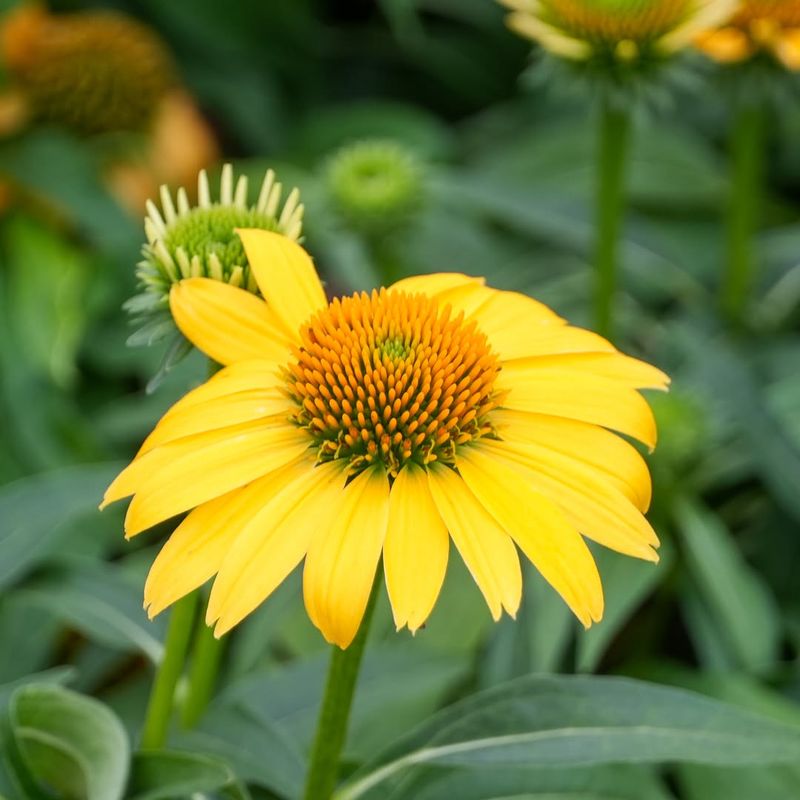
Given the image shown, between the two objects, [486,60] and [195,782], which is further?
[486,60]

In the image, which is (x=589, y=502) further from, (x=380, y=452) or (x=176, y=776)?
(x=176, y=776)

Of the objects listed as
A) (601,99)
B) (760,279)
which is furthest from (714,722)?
(760,279)

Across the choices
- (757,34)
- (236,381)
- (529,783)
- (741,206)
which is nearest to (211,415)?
(236,381)

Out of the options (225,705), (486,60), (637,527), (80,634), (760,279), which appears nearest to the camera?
(637,527)

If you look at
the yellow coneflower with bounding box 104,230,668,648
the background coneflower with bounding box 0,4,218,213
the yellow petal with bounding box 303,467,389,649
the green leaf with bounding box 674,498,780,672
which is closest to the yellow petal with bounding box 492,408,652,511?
the yellow coneflower with bounding box 104,230,668,648

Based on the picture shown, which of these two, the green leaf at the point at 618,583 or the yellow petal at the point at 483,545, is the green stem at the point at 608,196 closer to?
the green leaf at the point at 618,583

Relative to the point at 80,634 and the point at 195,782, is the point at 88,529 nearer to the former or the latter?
the point at 80,634
